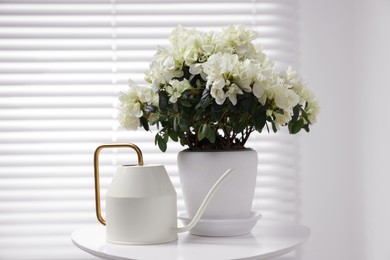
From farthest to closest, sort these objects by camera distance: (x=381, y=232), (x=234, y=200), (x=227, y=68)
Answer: (x=381, y=232), (x=234, y=200), (x=227, y=68)

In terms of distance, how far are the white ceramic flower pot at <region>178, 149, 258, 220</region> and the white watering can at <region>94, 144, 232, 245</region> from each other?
1.9 inches

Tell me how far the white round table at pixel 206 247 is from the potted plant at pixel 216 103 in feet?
0.21

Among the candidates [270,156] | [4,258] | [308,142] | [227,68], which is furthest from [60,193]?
[227,68]

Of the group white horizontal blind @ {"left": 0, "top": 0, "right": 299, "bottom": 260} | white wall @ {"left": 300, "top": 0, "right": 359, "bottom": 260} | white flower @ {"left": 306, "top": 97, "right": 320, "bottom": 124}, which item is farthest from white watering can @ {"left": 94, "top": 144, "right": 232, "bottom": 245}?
white wall @ {"left": 300, "top": 0, "right": 359, "bottom": 260}

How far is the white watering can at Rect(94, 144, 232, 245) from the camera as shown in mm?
1114

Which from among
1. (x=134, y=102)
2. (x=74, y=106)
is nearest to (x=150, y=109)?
(x=134, y=102)

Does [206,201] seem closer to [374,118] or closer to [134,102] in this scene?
[134,102]

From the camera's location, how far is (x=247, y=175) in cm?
A: 120

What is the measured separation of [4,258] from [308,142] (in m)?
1.13

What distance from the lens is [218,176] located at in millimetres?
1181

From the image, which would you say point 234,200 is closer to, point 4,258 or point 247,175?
point 247,175

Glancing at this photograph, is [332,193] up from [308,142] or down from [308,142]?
down

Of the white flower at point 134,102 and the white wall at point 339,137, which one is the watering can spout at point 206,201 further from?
the white wall at point 339,137

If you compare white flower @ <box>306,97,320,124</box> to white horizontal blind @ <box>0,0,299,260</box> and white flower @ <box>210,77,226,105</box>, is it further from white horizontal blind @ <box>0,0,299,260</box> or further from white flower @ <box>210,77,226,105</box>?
white horizontal blind @ <box>0,0,299,260</box>
